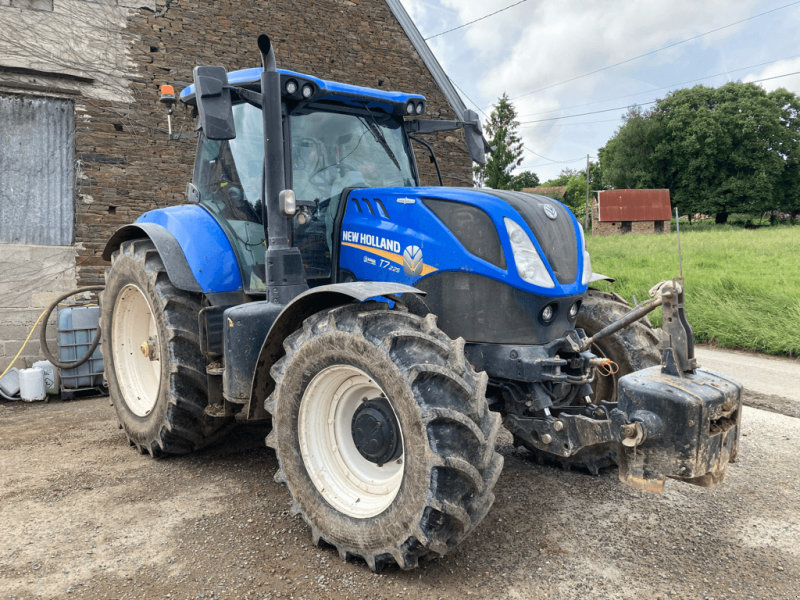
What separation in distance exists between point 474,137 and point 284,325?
211cm

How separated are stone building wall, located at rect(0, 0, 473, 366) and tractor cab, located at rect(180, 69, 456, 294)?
8.60 feet

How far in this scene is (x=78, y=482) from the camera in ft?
12.3

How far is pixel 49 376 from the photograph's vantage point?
6.10 m

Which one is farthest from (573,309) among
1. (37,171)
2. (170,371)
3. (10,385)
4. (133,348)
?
(37,171)

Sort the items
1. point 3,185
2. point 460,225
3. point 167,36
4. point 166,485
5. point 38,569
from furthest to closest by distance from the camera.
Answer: point 167,36 → point 3,185 → point 166,485 → point 460,225 → point 38,569

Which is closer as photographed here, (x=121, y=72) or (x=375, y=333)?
(x=375, y=333)

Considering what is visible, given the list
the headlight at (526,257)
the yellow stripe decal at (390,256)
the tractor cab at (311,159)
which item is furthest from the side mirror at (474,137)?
the headlight at (526,257)

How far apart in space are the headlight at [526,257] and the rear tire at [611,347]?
0.95m

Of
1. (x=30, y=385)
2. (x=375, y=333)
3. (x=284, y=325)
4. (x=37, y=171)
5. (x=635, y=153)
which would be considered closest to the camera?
(x=375, y=333)

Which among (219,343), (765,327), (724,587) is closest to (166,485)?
(219,343)

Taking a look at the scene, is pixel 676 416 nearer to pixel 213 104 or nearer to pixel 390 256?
pixel 390 256

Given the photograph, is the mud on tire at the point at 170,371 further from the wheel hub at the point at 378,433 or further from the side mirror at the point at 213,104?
the wheel hub at the point at 378,433

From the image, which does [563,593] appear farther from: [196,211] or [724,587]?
[196,211]

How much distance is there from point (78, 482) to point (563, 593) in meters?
2.98
